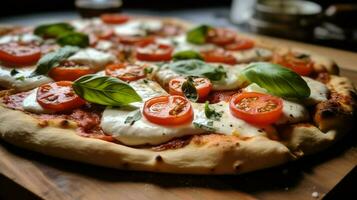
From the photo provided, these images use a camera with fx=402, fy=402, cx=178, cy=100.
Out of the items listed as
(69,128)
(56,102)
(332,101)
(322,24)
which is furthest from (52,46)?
(322,24)

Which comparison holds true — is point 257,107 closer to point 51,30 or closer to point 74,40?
point 74,40

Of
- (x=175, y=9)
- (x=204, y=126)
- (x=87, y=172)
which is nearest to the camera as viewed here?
(x=87, y=172)

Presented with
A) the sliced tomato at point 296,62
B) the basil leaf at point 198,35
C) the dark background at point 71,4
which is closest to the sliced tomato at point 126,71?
the basil leaf at point 198,35

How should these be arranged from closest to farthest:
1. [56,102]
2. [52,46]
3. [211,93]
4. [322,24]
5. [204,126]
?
[204,126], [56,102], [211,93], [52,46], [322,24]

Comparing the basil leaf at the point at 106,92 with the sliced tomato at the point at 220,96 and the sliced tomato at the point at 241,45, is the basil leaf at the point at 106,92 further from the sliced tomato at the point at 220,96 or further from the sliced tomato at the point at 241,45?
the sliced tomato at the point at 241,45

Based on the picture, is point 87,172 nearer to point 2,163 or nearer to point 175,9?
point 2,163

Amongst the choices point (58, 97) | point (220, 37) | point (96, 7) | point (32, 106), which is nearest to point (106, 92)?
point (58, 97)

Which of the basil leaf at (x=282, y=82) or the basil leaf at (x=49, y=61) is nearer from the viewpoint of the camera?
the basil leaf at (x=282, y=82)
